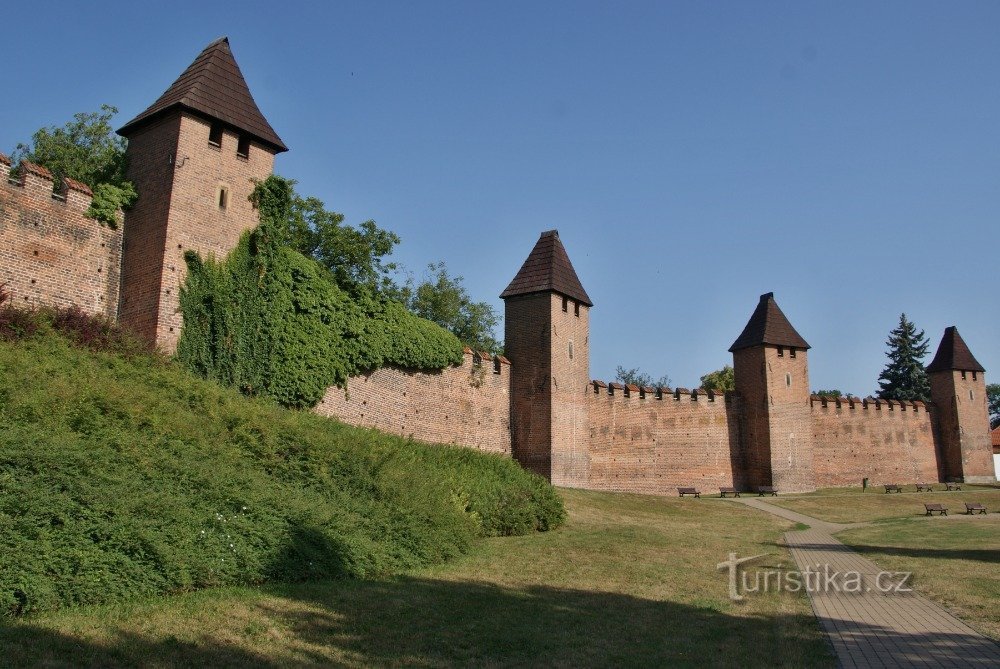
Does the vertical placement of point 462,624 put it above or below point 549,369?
below

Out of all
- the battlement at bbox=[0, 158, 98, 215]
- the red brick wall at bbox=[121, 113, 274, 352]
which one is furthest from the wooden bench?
the battlement at bbox=[0, 158, 98, 215]

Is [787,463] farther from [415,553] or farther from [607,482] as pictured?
[415,553]

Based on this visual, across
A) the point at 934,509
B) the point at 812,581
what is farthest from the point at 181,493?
the point at 934,509

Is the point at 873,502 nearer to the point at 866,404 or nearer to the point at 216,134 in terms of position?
the point at 866,404

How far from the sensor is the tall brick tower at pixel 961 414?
45156mm

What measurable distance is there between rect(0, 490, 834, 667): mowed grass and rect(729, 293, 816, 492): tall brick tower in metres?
24.8

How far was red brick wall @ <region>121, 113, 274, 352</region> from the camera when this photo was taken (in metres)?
18.7

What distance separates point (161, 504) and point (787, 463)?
33.0 metres

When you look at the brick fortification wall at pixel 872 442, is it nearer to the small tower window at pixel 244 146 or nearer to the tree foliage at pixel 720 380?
the tree foliage at pixel 720 380

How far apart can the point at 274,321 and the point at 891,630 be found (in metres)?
15.5

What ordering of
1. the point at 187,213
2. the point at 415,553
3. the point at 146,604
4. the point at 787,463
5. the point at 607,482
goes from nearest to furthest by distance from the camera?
the point at 146,604 → the point at 415,553 → the point at 187,213 → the point at 607,482 → the point at 787,463

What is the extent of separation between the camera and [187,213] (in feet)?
63.4

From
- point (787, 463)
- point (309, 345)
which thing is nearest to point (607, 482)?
point (787, 463)

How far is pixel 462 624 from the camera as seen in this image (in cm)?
931
